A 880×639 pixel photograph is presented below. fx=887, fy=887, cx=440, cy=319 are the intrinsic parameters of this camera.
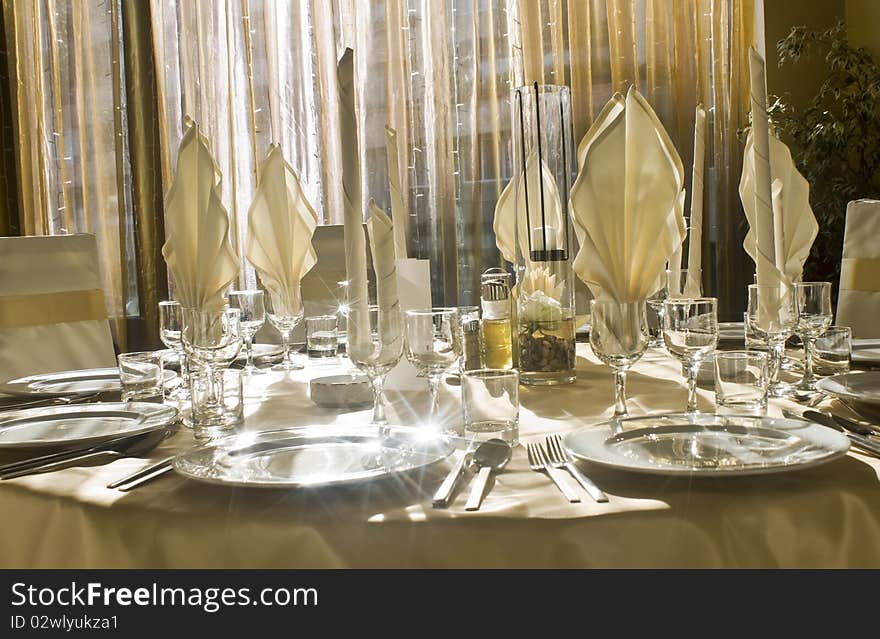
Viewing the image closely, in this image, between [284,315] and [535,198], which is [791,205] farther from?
[284,315]

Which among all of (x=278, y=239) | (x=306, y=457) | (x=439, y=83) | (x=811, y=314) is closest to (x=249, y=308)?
(x=278, y=239)

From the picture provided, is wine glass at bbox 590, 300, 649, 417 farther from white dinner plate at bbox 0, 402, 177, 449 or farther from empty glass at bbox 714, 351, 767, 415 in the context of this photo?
white dinner plate at bbox 0, 402, 177, 449

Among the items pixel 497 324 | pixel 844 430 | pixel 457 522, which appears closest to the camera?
pixel 457 522

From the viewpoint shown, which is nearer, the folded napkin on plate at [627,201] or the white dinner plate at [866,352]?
the folded napkin on plate at [627,201]

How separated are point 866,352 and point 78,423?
1.33 m

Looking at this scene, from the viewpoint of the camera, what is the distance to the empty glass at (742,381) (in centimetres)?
105

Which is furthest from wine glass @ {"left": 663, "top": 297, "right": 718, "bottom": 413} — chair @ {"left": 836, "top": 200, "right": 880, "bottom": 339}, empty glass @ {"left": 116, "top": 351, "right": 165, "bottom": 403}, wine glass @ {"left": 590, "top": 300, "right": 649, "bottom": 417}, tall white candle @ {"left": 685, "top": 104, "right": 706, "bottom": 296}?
chair @ {"left": 836, "top": 200, "right": 880, "bottom": 339}

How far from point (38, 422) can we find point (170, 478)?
1.37 feet

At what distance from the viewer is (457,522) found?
2.51ft

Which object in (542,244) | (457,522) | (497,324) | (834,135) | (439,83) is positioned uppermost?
(439,83)

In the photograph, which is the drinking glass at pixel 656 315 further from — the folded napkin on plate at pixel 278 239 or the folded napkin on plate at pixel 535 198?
the folded napkin on plate at pixel 278 239

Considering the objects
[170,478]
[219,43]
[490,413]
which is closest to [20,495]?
[170,478]

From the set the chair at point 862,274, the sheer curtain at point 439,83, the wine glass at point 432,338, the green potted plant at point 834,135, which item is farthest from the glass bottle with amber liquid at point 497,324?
the sheer curtain at point 439,83

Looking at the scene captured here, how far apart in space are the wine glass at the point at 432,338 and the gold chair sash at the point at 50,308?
146 cm
